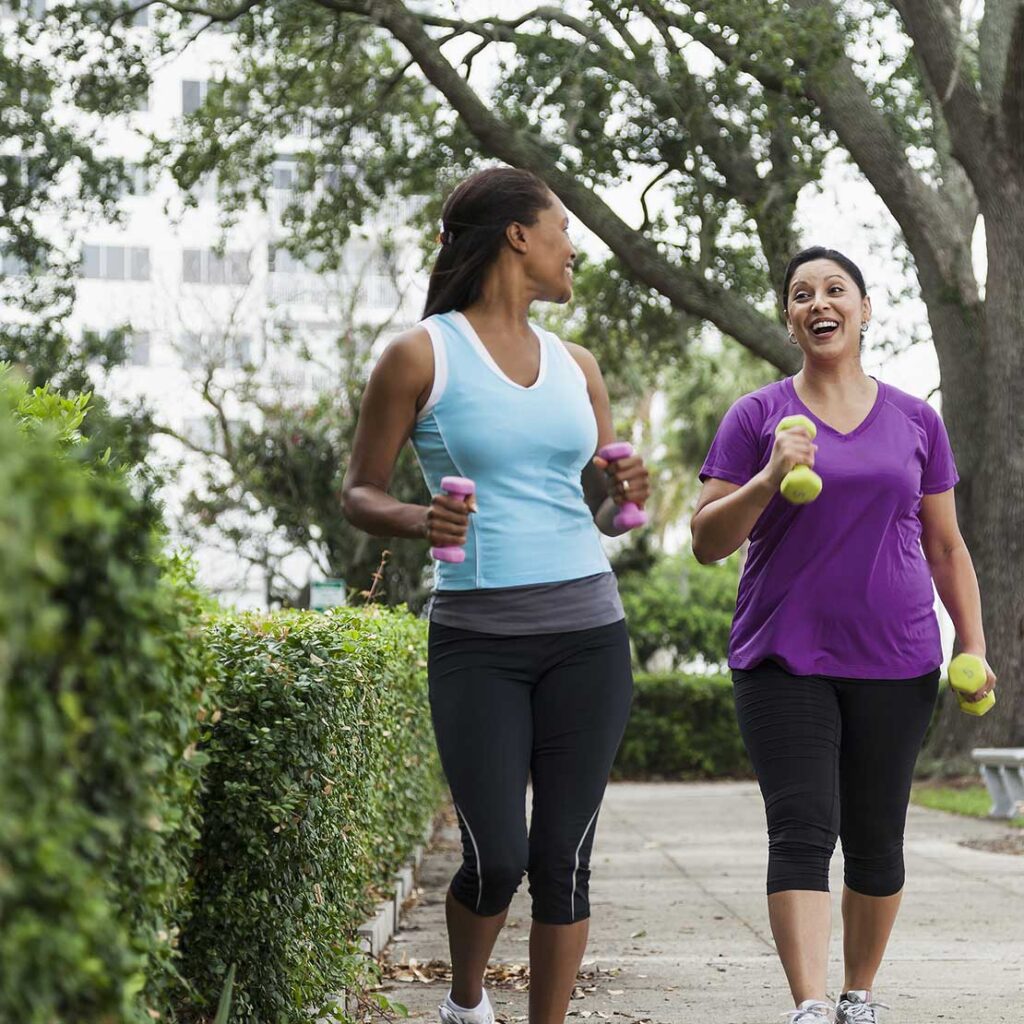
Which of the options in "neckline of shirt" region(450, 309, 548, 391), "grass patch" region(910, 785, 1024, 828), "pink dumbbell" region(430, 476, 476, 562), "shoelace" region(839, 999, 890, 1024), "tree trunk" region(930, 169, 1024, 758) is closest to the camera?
"pink dumbbell" region(430, 476, 476, 562)

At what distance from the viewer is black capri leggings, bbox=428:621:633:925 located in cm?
369

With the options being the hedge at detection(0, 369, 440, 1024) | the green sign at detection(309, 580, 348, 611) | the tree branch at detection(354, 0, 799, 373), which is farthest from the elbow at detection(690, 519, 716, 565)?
the tree branch at detection(354, 0, 799, 373)

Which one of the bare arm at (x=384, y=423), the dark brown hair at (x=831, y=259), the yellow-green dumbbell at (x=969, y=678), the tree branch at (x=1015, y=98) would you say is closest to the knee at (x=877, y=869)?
the yellow-green dumbbell at (x=969, y=678)

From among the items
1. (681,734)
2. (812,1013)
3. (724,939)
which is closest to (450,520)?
(812,1013)

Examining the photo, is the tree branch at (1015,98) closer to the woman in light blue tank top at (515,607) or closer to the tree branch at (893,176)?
the tree branch at (893,176)

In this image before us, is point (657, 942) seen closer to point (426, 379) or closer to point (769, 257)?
point (426, 379)

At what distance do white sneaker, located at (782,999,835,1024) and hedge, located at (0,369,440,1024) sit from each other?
3.79 feet

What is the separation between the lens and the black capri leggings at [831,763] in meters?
4.13

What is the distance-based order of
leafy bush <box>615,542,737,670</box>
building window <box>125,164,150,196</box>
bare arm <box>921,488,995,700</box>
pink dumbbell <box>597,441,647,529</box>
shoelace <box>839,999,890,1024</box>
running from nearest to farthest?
pink dumbbell <box>597,441,647,529</box> → shoelace <box>839,999,890,1024</box> → bare arm <box>921,488,995,700</box> → building window <box>125,164,150,196</box> → leafy bush <box>615,542,737,670</box>

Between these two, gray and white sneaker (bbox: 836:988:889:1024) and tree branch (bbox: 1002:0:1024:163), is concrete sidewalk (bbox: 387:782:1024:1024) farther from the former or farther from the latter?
tree branch (bbox: 1002:0:1024:163)

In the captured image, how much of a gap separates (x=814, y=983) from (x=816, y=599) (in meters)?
0.92

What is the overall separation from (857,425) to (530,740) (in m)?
1.28

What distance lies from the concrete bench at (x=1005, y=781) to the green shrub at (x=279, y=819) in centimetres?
948

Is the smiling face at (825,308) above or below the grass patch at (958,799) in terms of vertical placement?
above
